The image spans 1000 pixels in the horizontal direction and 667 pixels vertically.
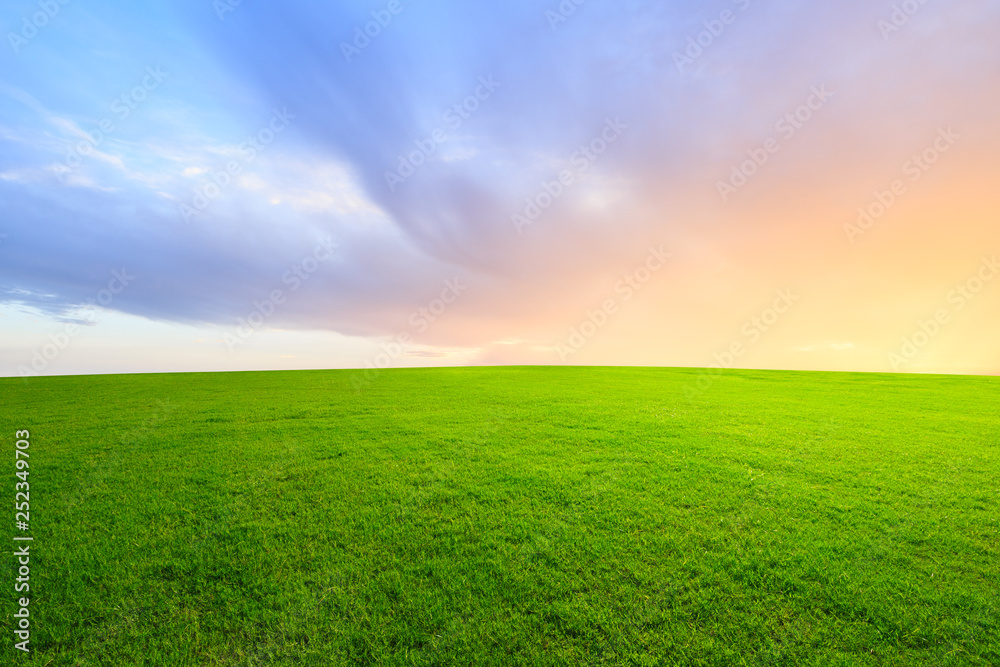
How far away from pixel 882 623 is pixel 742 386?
21.5m

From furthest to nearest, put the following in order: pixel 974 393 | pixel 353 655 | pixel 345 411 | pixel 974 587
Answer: pixel 974 393
pixel 345 411
pixel 974 587
pixel 353 655

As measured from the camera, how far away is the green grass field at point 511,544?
462cm

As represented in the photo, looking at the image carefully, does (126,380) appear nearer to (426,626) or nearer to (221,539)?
(221,539)

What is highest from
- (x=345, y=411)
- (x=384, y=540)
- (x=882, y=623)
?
(x=345, y=411)

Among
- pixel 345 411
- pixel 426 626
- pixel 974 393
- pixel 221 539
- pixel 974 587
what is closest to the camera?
pixel 426 626

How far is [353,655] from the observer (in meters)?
4.43

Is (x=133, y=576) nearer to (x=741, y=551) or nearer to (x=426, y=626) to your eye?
(x=426, y=626)

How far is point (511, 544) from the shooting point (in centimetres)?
631

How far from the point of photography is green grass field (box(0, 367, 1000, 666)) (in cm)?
462

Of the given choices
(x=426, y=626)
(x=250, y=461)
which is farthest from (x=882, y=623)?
(x=250, y=461)

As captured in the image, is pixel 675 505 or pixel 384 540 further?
pixel 675 505

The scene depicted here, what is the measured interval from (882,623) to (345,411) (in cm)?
1492

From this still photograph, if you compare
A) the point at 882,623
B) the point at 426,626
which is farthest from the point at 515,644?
the point at 882,623

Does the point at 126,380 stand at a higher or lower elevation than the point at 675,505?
higher
